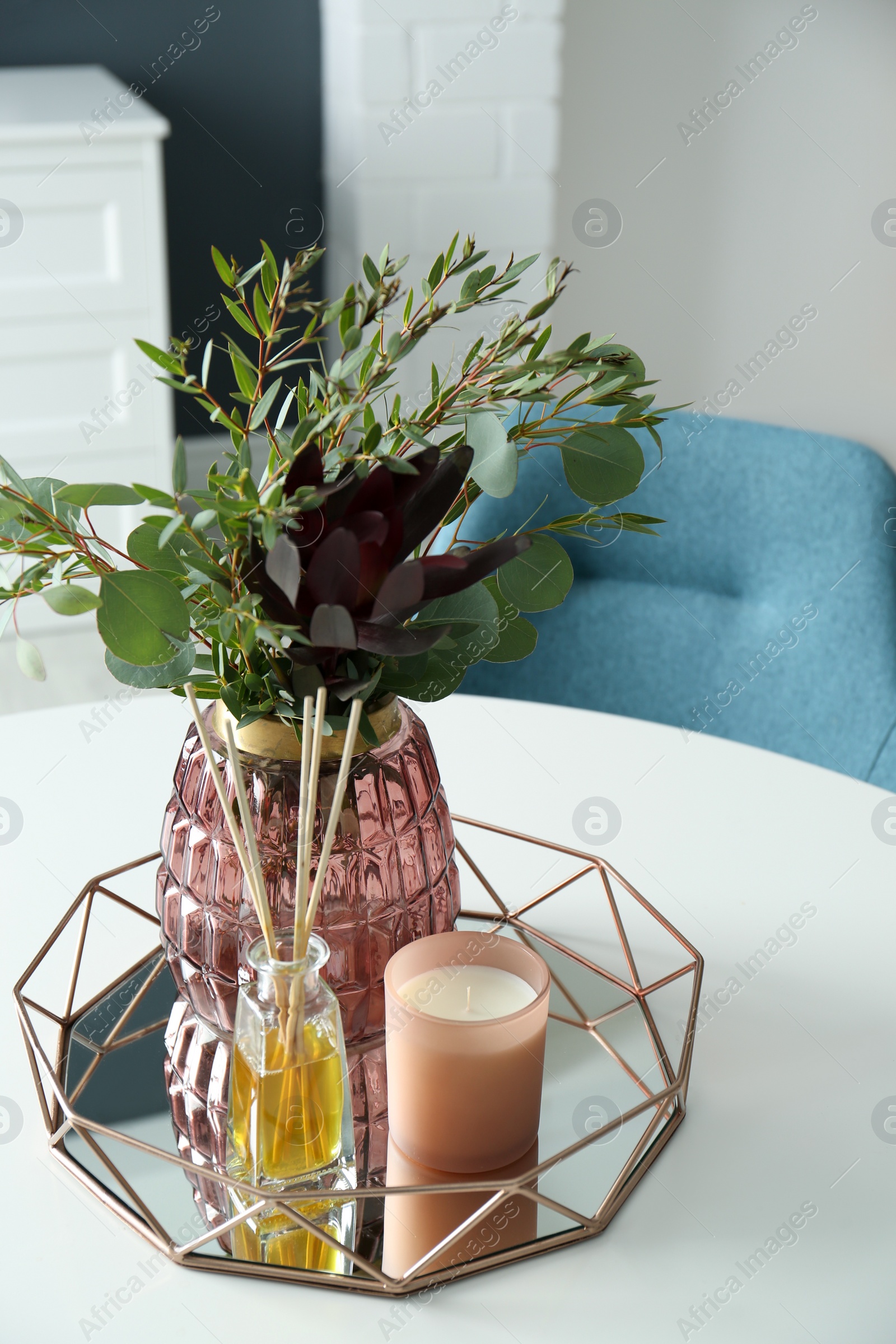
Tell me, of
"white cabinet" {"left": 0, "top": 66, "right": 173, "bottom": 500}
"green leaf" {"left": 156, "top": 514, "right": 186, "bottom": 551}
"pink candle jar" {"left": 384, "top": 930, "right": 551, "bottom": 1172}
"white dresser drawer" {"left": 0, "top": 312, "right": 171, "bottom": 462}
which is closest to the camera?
"green leaf" {"left": 156, "top": 514, "right": 186, "bottom": 551}

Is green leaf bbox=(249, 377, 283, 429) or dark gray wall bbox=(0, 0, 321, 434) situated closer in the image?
green leaf bbox=(249, 377, 283, 429)

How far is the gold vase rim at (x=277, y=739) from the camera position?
2.11 feet

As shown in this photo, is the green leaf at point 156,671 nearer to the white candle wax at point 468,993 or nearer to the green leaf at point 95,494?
the green leaf at point 95,494

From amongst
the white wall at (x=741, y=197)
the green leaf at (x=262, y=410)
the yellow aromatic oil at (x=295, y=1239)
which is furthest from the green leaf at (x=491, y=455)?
the white wall at (x=741, y=197)

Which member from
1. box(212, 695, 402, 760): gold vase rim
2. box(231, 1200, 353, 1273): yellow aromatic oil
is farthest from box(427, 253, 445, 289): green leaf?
box(231, 1200, 353, 1273): yellow aromatic oil

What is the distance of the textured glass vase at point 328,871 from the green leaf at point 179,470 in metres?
0.14

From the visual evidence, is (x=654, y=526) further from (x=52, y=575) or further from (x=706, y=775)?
(x=52, y=575)

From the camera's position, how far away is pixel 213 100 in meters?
2.71

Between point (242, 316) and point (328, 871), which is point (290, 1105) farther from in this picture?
point (242, 316)

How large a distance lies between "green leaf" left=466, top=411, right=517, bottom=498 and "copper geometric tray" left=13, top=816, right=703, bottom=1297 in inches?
12.2

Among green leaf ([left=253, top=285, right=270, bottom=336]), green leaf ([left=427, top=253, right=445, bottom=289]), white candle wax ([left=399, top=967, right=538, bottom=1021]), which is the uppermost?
green leaf ([left=427, top=253, right=445, bottom=289])

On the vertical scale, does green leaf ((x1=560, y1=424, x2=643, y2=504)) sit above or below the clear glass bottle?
above

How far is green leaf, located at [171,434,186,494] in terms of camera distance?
0.56 meters

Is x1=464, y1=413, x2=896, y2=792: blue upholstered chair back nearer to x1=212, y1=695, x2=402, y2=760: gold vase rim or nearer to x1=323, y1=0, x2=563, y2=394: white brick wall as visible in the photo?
x1=212, y1=695, x2=402, y2=760: gold vase rim
